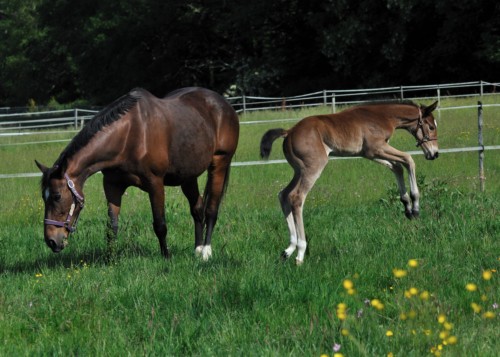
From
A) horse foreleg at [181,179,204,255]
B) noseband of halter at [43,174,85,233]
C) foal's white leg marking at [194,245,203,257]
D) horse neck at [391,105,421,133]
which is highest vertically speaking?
horse neck at [391,105,421,133]

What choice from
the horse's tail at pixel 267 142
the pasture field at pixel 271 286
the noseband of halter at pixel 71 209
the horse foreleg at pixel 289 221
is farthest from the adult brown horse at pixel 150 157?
the horse foreleg at pixel 289 221

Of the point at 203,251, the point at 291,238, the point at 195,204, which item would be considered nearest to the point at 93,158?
the point at 203,251

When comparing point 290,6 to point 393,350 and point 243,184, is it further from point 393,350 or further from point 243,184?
point 393,350

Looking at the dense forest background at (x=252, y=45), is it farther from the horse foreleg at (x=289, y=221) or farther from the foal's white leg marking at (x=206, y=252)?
the horse foreleg at (x=289, y=221)

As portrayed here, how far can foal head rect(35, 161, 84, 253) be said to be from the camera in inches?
294

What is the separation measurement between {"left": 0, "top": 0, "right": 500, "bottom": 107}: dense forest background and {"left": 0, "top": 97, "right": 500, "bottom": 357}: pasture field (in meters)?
24.6

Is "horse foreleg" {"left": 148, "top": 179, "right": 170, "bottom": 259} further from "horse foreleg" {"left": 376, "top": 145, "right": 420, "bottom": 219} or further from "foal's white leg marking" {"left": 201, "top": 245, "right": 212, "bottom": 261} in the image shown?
"horse foreleg" {"left": 376, "top": 145, "right": 420, "bottom": 219}

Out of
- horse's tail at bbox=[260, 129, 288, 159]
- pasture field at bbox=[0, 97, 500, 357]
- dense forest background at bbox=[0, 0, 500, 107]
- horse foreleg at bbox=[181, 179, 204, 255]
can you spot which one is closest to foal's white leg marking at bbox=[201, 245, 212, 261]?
pasture field at bbox=[0, 97, 500, 357]

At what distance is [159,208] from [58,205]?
128 cm

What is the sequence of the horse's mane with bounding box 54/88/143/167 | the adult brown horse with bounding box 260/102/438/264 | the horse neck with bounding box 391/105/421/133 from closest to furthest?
the horse's mane with bounding box 54/88/143/167 < the adult brown horse with bounding box 260/102/438/264 < the horse neck with bounding box 391/105/421/133

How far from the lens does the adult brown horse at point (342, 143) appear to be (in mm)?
8188

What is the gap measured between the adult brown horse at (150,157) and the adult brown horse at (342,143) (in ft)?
3.31

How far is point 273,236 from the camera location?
9133 mm

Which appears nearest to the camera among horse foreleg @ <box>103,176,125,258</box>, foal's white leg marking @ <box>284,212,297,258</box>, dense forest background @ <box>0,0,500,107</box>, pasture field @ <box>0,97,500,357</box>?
pasture field @ <box>0,97,500,357</box>
